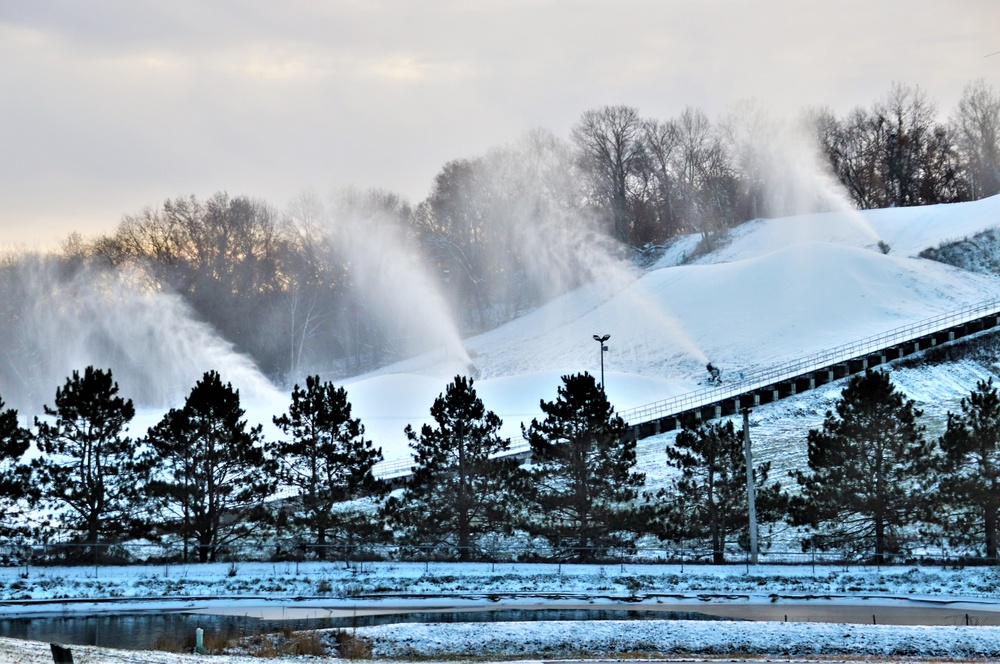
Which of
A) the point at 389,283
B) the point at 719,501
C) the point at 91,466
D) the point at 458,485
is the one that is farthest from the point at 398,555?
the point at 389,283

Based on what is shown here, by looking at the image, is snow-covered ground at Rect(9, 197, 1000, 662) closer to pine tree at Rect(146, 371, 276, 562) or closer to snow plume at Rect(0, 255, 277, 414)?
pine tree at Rect(146, 371, 276, 562)

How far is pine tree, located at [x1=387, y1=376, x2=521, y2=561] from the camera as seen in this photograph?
52.3 metres

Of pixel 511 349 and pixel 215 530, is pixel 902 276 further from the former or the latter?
pixel 215 530

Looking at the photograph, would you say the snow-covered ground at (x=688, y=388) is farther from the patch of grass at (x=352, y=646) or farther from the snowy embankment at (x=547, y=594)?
the patch of grass at (x=352, y=646)

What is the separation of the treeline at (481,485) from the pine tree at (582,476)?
9cm

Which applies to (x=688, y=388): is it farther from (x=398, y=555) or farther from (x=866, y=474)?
(x=398, y=555)

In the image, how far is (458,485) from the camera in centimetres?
5347

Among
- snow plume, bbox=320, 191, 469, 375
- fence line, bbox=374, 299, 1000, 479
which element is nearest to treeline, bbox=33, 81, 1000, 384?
snow plume, bbox=320, 191, 469, 375

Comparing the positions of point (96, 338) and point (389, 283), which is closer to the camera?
point (96, 338)

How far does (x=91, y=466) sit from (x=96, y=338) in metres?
67.6

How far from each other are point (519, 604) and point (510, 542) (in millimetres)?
12314

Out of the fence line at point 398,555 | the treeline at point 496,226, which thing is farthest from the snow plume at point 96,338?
the fence line at point 398,555

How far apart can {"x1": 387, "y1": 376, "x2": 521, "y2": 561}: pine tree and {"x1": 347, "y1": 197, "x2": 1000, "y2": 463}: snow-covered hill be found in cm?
1907

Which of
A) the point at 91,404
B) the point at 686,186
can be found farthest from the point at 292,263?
the point at 91,404
